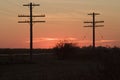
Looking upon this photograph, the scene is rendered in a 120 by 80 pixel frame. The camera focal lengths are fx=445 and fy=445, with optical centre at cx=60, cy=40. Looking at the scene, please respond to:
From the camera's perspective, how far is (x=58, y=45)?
298 feet
